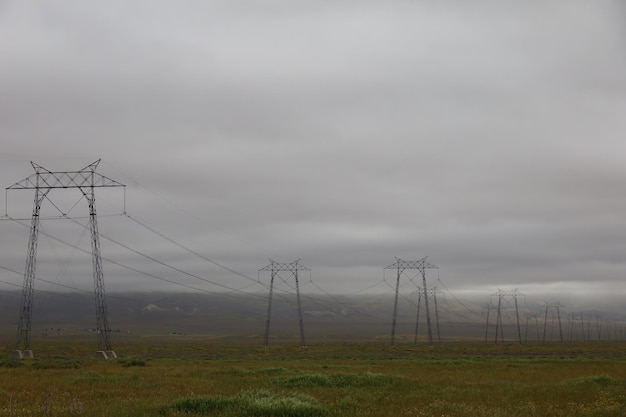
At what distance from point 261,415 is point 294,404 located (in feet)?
5.38

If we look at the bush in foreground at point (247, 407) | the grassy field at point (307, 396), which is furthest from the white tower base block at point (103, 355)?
the bush in foreground at point (247, 407)

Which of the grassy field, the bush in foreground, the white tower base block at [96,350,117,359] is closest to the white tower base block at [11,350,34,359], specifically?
the white tower base block at [96,350,117,359]

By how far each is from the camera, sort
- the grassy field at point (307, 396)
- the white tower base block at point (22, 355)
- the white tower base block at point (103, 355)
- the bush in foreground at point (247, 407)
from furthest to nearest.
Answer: the white tower base block at point (103, 355) → the white tower base block at point (22, 355) → the grassy field at point (307, 396) → the bush in foreground at point (247, 407)

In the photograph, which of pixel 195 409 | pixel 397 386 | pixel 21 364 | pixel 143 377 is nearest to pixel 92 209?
pixel 21 364

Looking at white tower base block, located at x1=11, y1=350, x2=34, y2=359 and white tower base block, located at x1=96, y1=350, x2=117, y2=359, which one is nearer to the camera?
white tower base block, located at x1=11, y1=350, x2=34, y2=359

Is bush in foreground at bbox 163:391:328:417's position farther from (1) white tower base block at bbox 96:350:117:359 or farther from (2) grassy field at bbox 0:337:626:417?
(1) white tower base block at bbox 96:350:117:359

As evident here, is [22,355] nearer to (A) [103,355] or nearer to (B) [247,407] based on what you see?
(A) [103,355]

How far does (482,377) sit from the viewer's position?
43594 mm

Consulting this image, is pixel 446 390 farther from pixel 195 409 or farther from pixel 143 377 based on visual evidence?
pixel 143 377

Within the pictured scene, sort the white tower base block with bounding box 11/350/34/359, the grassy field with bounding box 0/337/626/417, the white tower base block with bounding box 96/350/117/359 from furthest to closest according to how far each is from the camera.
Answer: the white tower base block with bounding box 96/350/117/359 < the white tower base block with bounding box 11/350/34/359 < the grassy field with bounding box 0/337/626/417

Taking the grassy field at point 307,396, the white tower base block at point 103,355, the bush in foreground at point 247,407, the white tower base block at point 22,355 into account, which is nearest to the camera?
the bush in foreground at point 247,407

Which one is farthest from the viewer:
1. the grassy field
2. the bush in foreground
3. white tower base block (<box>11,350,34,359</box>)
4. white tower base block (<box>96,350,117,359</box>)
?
white tower base block (<box>96,350,117,359</box>)

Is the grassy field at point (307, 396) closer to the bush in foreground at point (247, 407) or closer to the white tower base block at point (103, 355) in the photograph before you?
the bush in foreground at point (247, 407)

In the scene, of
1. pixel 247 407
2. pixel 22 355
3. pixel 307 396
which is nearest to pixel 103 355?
pixel 22 355
